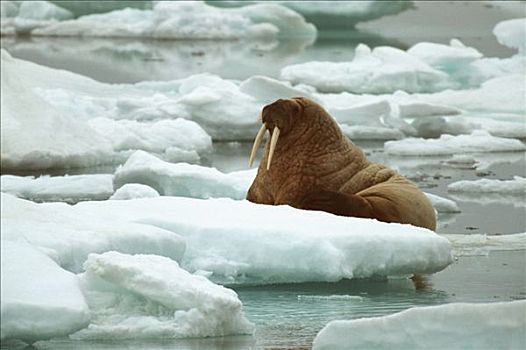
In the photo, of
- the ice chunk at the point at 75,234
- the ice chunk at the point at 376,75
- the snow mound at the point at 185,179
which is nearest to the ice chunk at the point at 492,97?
Result: the ice chunk at the point at 376,75

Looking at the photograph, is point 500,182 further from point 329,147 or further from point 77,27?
point 77,27

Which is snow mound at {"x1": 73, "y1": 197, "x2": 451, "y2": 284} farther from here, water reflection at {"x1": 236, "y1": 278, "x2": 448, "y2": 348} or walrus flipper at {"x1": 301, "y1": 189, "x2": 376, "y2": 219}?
walrus flipper at {"x1": 301, "y1": 189, "x2": 376, "y2": 219}

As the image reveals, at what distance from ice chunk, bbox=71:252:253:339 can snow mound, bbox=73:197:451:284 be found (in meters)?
0.91

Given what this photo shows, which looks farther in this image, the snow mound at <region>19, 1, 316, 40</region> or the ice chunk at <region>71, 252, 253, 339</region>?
the snow mound at <region>19, 1, 316, 40</region>

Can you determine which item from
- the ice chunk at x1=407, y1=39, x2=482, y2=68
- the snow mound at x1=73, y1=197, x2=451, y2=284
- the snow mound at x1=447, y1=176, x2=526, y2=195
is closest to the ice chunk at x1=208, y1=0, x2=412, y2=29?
the ice chunk at x1=407, y1=39, x2=482, y2=68

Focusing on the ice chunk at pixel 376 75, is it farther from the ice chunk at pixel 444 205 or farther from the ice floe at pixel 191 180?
the ice chunk at pixel 444 205

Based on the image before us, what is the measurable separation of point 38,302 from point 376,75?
1384 cm

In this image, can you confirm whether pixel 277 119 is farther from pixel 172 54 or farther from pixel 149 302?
pixel 172 54

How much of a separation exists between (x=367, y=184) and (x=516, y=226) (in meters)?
1.24

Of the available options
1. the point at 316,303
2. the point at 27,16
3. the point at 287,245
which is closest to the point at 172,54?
the point at 27,16

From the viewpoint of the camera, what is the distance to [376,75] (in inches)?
718

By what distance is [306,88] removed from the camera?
17.1 metres

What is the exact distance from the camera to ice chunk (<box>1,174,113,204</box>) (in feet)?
31.2

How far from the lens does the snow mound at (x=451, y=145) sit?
12711mm
